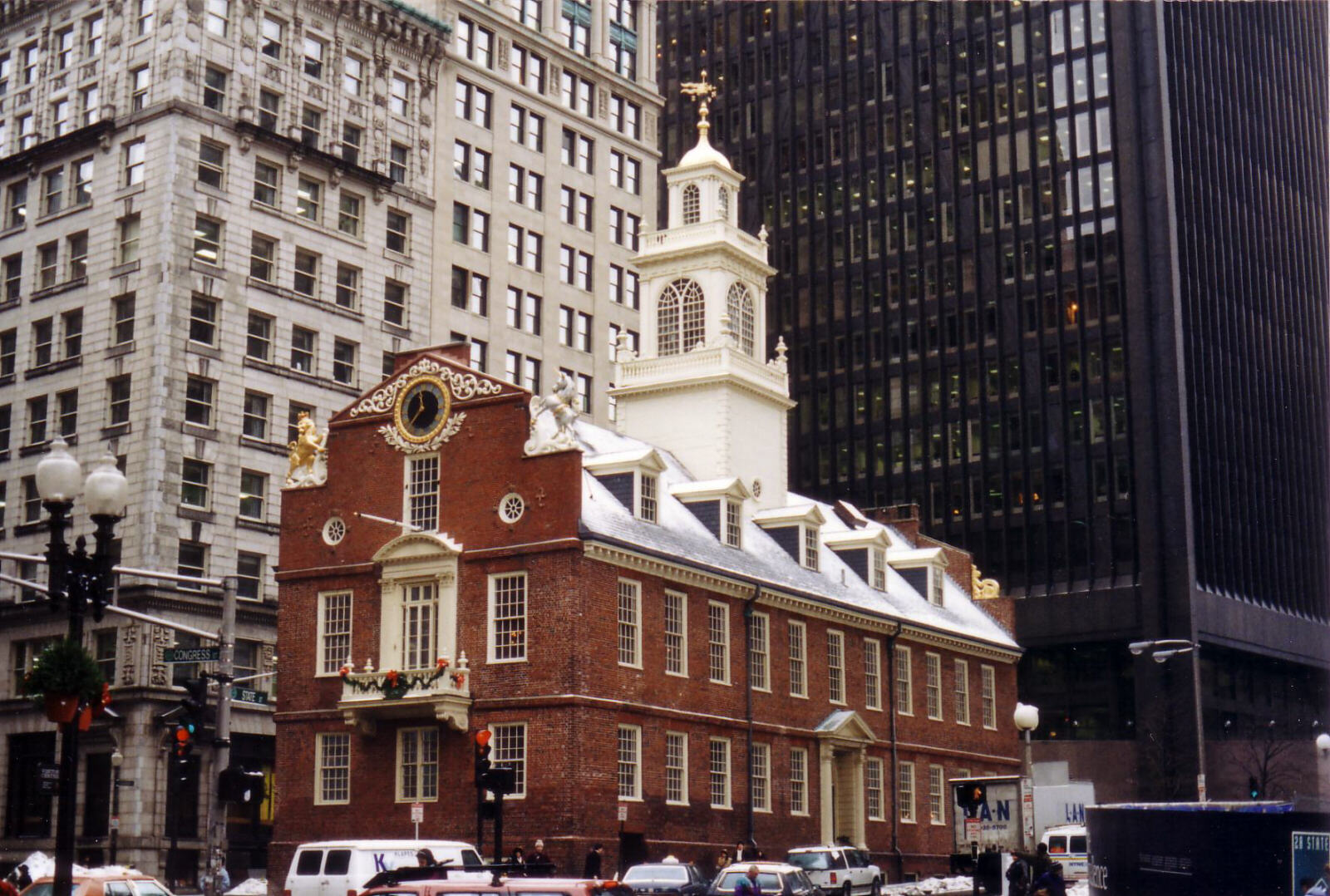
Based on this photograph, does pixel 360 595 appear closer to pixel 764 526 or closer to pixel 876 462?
pixel 764 526

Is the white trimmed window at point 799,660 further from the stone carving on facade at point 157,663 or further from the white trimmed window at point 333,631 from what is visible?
the stone carving on facade at point 157,663

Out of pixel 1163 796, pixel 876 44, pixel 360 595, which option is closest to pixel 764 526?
pixel 360 595

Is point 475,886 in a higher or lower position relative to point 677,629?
lower

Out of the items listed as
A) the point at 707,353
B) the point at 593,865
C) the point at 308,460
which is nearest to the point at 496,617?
the point at 593,865

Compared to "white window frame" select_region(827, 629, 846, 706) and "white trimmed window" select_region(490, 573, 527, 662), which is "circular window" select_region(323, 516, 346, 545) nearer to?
"white trimmed window" select_region(490, 573, 527, 662)

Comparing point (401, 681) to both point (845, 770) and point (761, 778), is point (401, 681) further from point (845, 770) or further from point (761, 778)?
point (845, 770)

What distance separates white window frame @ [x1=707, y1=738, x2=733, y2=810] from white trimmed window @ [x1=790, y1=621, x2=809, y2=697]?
15.3 feet

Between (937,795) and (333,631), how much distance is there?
24.8 m

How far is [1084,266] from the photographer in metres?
111

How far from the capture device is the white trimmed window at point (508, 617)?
48062mm

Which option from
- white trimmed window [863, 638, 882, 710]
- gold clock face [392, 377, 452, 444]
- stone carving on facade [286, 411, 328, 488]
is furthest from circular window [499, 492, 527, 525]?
white trimmed window [863, 638, 882, 710]

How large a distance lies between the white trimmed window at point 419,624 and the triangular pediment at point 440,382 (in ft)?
18.0

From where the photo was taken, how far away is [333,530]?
51906 mm

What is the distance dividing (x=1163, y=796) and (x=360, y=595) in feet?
200
